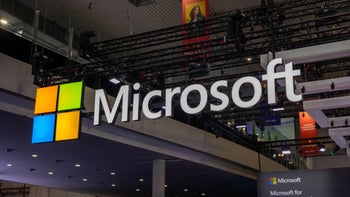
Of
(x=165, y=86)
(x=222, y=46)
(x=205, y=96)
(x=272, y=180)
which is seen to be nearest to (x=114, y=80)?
(x=165, y=86)

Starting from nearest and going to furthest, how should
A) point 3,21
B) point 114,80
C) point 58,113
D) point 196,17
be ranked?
point 58,113, point 196,17, point 114,80, point 3,21

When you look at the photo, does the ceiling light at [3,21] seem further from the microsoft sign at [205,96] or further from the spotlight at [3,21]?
the microsoft sign at [205,96]

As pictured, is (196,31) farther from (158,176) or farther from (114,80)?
(158,176)

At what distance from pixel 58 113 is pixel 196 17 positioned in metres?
2.90

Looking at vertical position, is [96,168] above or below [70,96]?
below

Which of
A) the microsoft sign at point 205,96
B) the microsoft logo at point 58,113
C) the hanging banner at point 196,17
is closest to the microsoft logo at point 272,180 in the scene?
the hanging banner at point 196,17

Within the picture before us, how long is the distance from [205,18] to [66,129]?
9.88ft

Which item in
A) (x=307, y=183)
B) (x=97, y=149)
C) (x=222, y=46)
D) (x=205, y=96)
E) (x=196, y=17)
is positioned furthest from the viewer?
(x=97, y=149)

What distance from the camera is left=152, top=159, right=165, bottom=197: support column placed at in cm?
1243

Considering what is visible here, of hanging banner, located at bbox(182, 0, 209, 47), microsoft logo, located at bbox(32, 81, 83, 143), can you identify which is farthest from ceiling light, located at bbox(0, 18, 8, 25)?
hanging banner, located at bbox(182, 0, 209, 47)

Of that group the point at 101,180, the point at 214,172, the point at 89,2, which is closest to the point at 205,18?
the point at 89,2

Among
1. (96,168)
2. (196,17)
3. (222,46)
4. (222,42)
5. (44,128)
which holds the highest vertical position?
(222,46)

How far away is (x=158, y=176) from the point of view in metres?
12.4

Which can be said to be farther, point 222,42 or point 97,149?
point 97,149
